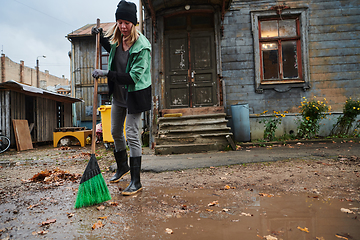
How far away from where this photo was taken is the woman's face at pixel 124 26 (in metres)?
2.51

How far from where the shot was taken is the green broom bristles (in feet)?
6.94

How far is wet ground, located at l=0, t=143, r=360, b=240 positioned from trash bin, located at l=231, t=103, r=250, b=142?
3002 millimetres

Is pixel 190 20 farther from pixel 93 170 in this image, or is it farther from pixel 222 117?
pixel 93 170

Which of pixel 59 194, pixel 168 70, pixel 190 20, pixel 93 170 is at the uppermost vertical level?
pixel 190 20

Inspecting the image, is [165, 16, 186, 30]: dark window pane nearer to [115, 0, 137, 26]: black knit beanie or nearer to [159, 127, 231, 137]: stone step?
[159, 127, 231, 137]: stone step

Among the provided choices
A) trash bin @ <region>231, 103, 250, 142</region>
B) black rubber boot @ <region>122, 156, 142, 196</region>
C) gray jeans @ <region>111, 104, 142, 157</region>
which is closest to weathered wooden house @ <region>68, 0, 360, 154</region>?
trash bin @ <region>231, 103, 250, 142</region>

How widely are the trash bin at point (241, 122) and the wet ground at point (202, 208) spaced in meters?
3.00

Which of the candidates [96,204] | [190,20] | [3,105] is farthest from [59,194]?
[3,105]

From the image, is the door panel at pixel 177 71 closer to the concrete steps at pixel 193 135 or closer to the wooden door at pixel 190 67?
the wooden door at pixel 190 67

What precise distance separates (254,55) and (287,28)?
1.46m

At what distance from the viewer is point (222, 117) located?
6.13 meters

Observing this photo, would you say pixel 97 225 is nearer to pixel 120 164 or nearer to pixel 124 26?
pixel 120 164

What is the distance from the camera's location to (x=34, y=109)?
1005 cm

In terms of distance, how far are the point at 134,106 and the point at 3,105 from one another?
28.6 ft
